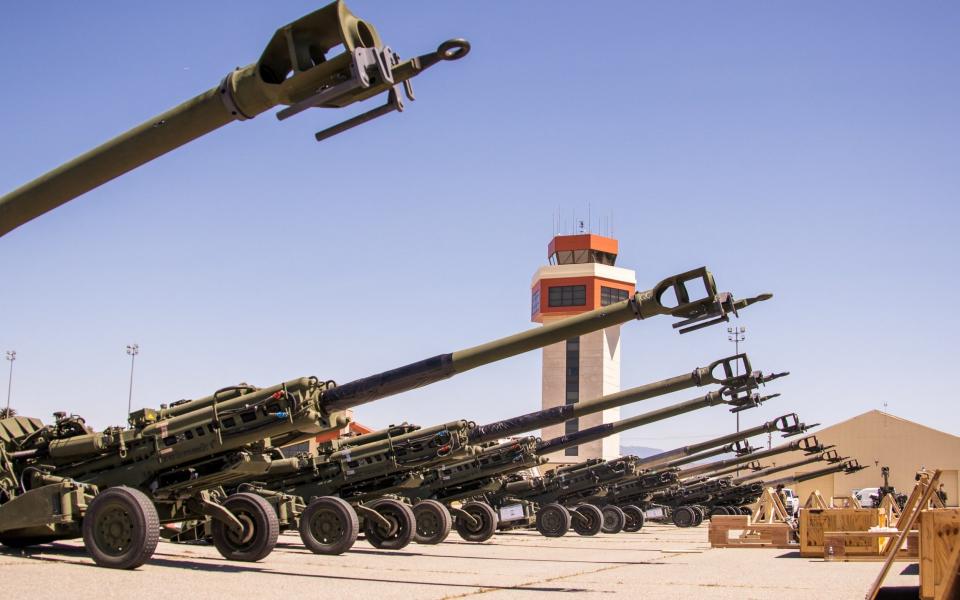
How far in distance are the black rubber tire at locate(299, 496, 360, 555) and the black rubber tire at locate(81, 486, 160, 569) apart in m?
4.52

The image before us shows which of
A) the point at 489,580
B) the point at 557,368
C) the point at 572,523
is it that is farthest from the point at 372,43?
the point at 557,368

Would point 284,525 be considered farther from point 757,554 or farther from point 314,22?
point 314,22

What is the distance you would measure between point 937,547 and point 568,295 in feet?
210

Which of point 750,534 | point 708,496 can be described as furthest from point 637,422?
point 708,496

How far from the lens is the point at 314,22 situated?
557 cm

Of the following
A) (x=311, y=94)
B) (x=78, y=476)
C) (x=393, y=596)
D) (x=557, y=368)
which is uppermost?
(x=557, y=368)

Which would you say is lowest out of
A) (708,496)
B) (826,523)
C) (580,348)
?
(826,523)

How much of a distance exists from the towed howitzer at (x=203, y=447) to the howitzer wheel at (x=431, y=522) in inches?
262

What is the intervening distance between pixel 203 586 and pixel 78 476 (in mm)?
4495

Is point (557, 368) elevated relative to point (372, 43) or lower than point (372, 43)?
elevated

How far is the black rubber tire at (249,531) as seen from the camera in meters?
13.8

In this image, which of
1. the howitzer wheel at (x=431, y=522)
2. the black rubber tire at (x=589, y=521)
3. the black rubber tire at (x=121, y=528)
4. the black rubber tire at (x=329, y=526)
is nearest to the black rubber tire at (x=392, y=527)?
the howitzer wheel at (x=431, y=522)

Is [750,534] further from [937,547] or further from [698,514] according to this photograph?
[698,514]

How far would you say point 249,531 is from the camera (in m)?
14.0
